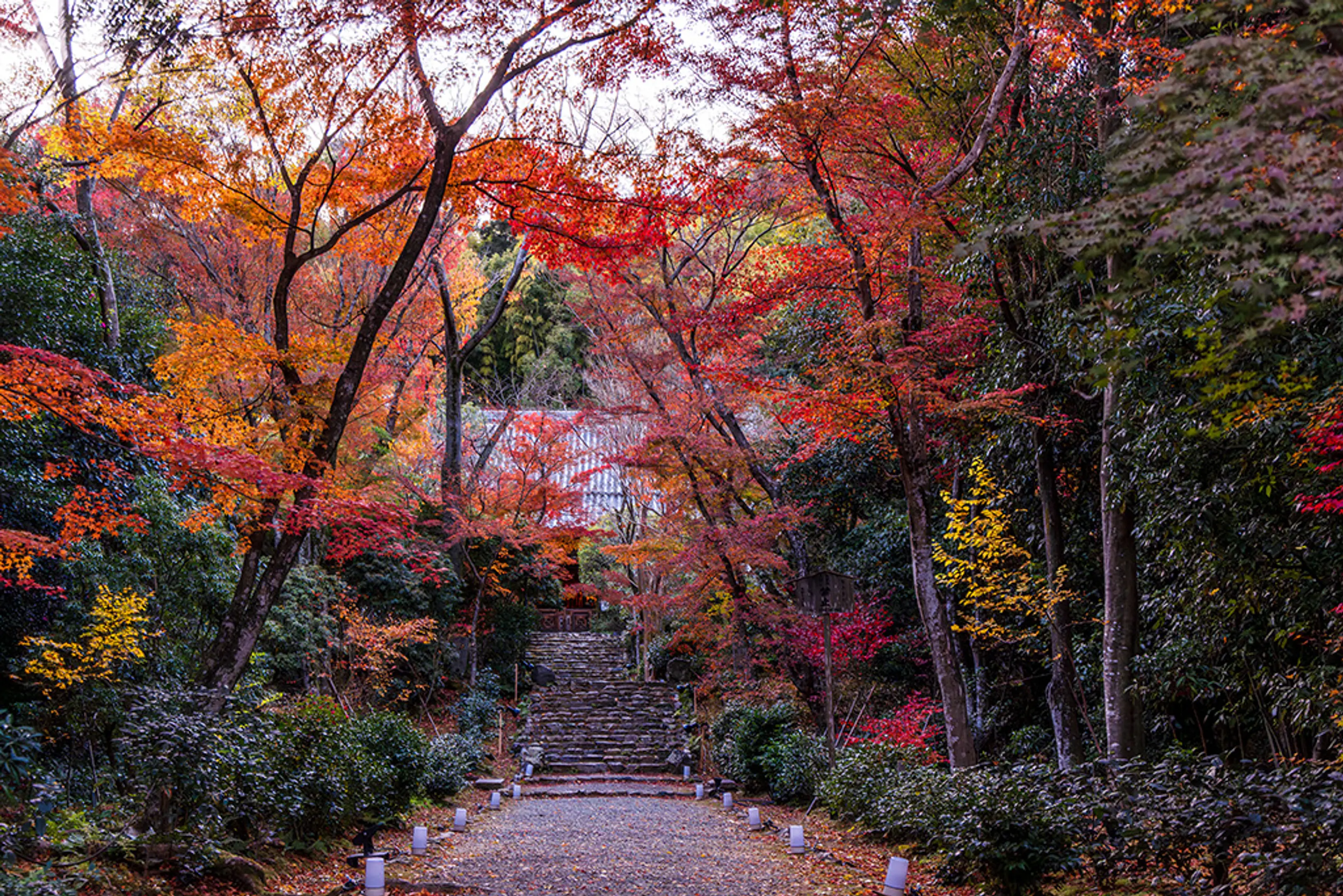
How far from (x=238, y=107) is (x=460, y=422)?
10.1m

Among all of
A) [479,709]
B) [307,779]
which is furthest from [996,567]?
[479,709]

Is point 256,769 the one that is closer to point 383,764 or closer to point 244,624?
point 244,624

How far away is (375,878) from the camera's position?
508 centimetres

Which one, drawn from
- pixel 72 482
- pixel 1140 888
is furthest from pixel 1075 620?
pixel 72 482

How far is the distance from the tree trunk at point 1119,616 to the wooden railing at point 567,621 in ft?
58.3

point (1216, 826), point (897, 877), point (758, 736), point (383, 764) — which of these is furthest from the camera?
point (758, 736)

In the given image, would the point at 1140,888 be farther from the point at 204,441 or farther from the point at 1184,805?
the point at 204,441

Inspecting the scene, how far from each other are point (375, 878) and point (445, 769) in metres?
5.78

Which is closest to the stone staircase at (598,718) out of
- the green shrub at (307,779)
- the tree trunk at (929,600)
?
the tree trunk at (929,600)

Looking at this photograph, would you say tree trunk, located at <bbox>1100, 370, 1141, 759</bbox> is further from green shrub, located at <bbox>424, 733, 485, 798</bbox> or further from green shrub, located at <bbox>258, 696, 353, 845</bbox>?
green shrub, located at <bbox>424, 733, 485, 798</bbox>

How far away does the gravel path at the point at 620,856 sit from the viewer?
6027mm

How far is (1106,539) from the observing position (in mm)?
6898

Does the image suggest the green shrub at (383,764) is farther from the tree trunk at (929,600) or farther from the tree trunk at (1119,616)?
the tree trunk at (1119,616)

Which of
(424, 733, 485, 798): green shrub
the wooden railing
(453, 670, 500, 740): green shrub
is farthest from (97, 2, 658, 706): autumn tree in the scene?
the wooden railing
